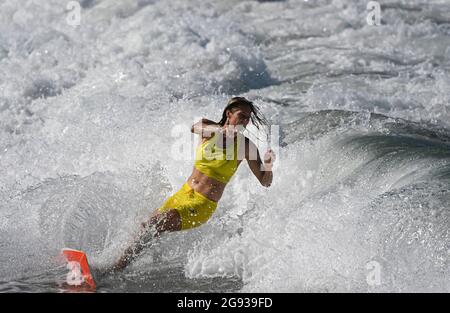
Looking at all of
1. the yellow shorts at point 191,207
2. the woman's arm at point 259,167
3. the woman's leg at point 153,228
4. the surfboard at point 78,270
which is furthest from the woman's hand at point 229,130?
the surfboard at point 78,270

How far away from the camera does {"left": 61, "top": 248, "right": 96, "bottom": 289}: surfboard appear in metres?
6.26

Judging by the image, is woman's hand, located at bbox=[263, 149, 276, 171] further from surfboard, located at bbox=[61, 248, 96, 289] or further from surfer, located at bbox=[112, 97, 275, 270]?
surfboard, located at bbox=[61, 248, 96, 289]

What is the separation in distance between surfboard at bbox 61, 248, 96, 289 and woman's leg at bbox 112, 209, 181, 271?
26 centimetres

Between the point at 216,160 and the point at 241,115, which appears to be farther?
the point at 216,160

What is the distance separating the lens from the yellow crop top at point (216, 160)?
6516mm

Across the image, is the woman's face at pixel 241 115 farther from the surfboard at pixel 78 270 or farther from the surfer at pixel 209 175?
the surfboard at pixel 78 270

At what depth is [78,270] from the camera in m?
6.36

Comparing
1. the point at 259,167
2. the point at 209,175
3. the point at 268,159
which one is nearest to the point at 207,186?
the point at 209,175

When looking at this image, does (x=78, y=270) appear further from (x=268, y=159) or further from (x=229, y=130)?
(x=268, y=159)

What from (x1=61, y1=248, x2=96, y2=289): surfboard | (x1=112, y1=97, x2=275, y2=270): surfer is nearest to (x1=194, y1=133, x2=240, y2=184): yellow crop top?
(x1=112, y1=97, x2=275, y2=270): surfer

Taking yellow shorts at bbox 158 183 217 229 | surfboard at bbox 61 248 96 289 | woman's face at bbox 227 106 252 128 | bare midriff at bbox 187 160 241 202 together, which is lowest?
surfboard at bbox 61 248 96 289

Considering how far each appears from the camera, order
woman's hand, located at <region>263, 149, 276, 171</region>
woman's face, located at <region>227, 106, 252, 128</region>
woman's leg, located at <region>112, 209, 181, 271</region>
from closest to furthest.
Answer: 1. woman's hand, located at <region>263, 149, 276, 171</region>
2. woman's face, located at <region>227, 106, 252, 128</region>
3. woman's leg, located at <region>112, 209, 181, 271</region>

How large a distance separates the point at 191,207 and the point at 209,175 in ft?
0.97
